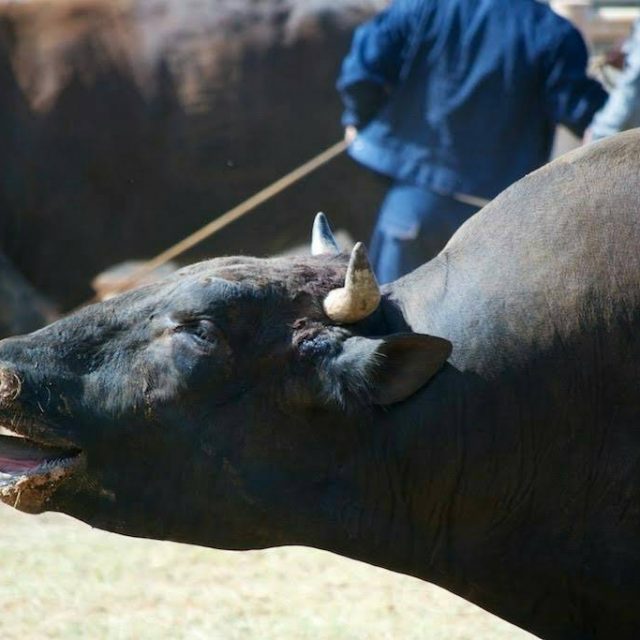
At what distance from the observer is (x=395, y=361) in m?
4.24

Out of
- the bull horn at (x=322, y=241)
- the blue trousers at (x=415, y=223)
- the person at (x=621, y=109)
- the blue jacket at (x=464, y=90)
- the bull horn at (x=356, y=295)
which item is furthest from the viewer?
the blue trousers at (x=415, y=223)

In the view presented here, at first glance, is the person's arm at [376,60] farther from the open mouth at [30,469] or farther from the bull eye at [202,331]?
the open mouth at [30,469]

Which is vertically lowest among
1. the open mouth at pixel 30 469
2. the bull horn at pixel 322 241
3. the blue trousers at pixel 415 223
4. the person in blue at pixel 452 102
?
the blue trousers at pixel 415 223

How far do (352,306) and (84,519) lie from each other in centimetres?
97

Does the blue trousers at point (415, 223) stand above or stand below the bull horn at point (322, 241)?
below

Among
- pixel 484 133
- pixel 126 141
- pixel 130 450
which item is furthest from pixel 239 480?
pixel 126 141

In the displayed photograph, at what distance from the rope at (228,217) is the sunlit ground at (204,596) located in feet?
12.6

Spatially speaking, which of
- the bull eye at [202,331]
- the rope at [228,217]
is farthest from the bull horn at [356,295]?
the rope at [228,217]

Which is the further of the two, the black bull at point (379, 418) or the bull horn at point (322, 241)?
the bull horn at point (322, 241)

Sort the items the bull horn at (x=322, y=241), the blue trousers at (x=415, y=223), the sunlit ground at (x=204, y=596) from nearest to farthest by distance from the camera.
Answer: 1. the bull horn at (x=322, y=241)
2. the sunlit ground at (x=204, y=596)
3. the blue trousers at (x=415, y=223)

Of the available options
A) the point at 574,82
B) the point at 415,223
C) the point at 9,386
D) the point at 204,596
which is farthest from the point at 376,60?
the point at 9,386

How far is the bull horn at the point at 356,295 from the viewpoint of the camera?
4.17 meters

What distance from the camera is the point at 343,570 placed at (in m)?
6.89

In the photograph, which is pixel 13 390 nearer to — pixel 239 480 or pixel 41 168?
pixel 239 480
